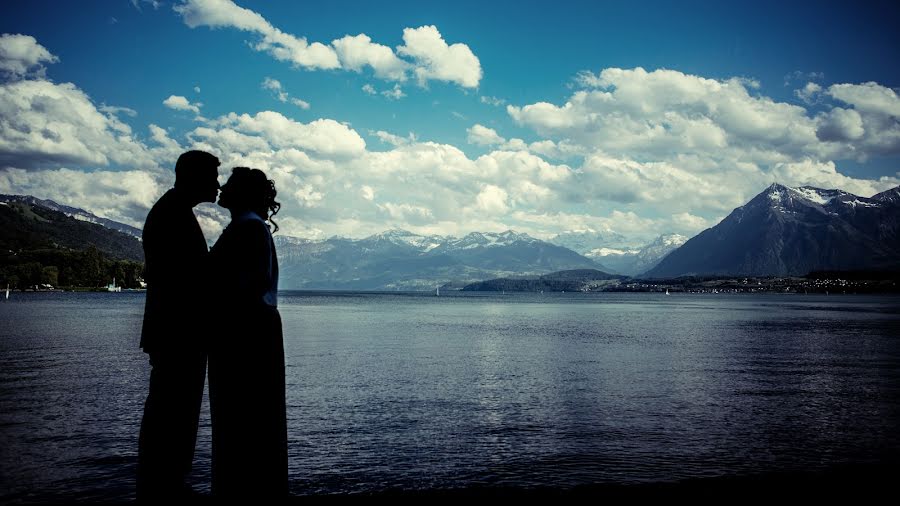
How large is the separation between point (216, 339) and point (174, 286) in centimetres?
95

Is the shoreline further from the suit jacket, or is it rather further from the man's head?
the man's head

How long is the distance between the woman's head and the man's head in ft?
1.14

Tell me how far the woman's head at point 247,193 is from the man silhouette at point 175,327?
46 cm

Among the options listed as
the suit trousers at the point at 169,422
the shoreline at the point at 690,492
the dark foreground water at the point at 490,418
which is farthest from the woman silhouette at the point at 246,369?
the dark foreground water at the point at 490,418

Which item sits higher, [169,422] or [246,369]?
[246,369]

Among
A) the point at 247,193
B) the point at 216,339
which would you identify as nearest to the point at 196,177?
the point at 247,193

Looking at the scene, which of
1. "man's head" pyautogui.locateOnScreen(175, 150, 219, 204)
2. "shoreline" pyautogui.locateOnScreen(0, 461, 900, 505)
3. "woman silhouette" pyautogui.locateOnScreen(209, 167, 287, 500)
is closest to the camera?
"woman silhouette" pyautogui.locateOnScreen(209, 167, 287, 500)

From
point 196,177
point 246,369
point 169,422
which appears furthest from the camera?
point 196,177

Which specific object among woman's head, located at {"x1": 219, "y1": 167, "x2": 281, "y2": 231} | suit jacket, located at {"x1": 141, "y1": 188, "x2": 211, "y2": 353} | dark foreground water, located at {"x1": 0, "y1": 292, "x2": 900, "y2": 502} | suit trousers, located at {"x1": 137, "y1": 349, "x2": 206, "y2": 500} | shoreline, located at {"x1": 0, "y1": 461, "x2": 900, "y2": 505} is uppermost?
woman's head, located at {"x1": 219, "y1": 167, "x2": 281, "y2": 231}

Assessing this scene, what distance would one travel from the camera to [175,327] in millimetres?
7902

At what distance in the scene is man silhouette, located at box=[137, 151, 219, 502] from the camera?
7918mm

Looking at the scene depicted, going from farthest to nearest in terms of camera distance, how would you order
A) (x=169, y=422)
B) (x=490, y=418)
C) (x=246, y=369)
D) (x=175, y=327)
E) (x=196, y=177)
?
1. (x=490, y=418)
2. (x=196, y=177)
3. (x=169, y=422)
4. (x=175, y=327)
5. (x=246, y=369)

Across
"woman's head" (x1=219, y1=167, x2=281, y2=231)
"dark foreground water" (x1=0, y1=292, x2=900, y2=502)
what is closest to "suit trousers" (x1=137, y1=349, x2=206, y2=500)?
"woman's head" (x1=219, y1=167, x2=281, y2=231)

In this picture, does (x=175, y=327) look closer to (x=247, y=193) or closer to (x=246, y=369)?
(x=246, y=369)
